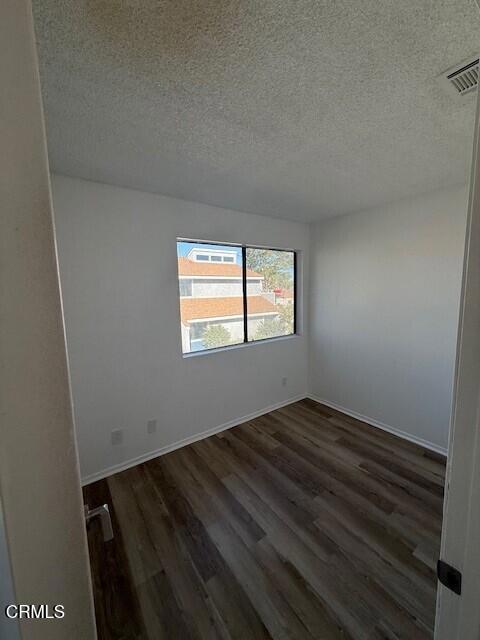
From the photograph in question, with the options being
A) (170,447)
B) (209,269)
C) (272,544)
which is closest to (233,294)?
(209,269)

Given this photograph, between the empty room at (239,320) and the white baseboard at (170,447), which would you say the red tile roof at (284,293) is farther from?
the white baseboard at (170,447)

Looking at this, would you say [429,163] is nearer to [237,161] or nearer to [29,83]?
[237,161]

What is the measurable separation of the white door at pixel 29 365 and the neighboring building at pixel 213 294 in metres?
2.09

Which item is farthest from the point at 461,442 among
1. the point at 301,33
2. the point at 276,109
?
the point at 276,109

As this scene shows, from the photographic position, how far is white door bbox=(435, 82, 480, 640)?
48 centimetres

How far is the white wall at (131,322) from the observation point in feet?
6.34

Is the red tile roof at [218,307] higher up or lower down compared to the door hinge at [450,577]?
higher up

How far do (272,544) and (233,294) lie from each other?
2167mm

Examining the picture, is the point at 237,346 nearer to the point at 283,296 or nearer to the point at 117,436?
the point at 283,296

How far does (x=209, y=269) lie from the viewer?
2650 mm

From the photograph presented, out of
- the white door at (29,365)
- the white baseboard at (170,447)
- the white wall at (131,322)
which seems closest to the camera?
the white door at (29,365)

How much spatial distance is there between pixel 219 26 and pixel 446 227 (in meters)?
2.40

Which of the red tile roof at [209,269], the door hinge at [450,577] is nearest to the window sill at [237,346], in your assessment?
the red tile roof at [209,269]

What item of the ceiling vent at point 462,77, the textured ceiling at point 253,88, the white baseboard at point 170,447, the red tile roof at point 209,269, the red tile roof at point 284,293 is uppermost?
the textured ceiling at point 253,88
